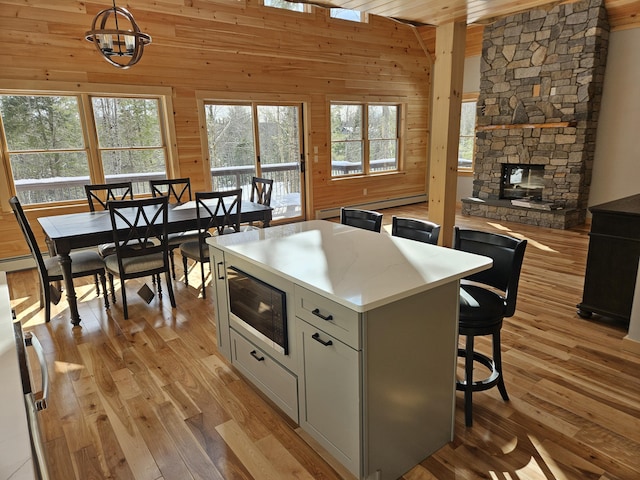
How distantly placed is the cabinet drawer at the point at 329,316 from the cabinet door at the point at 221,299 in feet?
2.54

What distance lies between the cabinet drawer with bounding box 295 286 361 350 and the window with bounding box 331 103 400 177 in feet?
18.8

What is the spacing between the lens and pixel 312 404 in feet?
6.27

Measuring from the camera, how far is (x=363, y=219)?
3066 mm

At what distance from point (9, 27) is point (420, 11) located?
4148 millimetres

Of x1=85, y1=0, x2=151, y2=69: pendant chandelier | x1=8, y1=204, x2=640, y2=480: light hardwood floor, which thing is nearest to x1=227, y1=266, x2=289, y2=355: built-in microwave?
x1=8, y1=204, x2=640, y2=480: light hardwood floor

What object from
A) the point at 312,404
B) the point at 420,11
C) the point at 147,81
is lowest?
the point at 312,404

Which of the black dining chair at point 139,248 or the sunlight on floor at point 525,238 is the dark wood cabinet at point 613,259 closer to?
the sunlight on floor at point 525,238

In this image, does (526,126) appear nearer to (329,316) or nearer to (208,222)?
(208,222)

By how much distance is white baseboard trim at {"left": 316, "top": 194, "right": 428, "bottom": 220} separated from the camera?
7340 millimetres

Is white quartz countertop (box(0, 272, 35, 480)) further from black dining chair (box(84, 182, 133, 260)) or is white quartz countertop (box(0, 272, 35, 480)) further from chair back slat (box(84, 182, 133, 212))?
chair back slat (box(84, 182, 133, 212))

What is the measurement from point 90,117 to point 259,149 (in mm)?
2316

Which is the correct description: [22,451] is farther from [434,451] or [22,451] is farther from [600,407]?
[600,407]

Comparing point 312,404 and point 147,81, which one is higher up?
point 147,81

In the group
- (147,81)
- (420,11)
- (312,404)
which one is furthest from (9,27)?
(312,404)
